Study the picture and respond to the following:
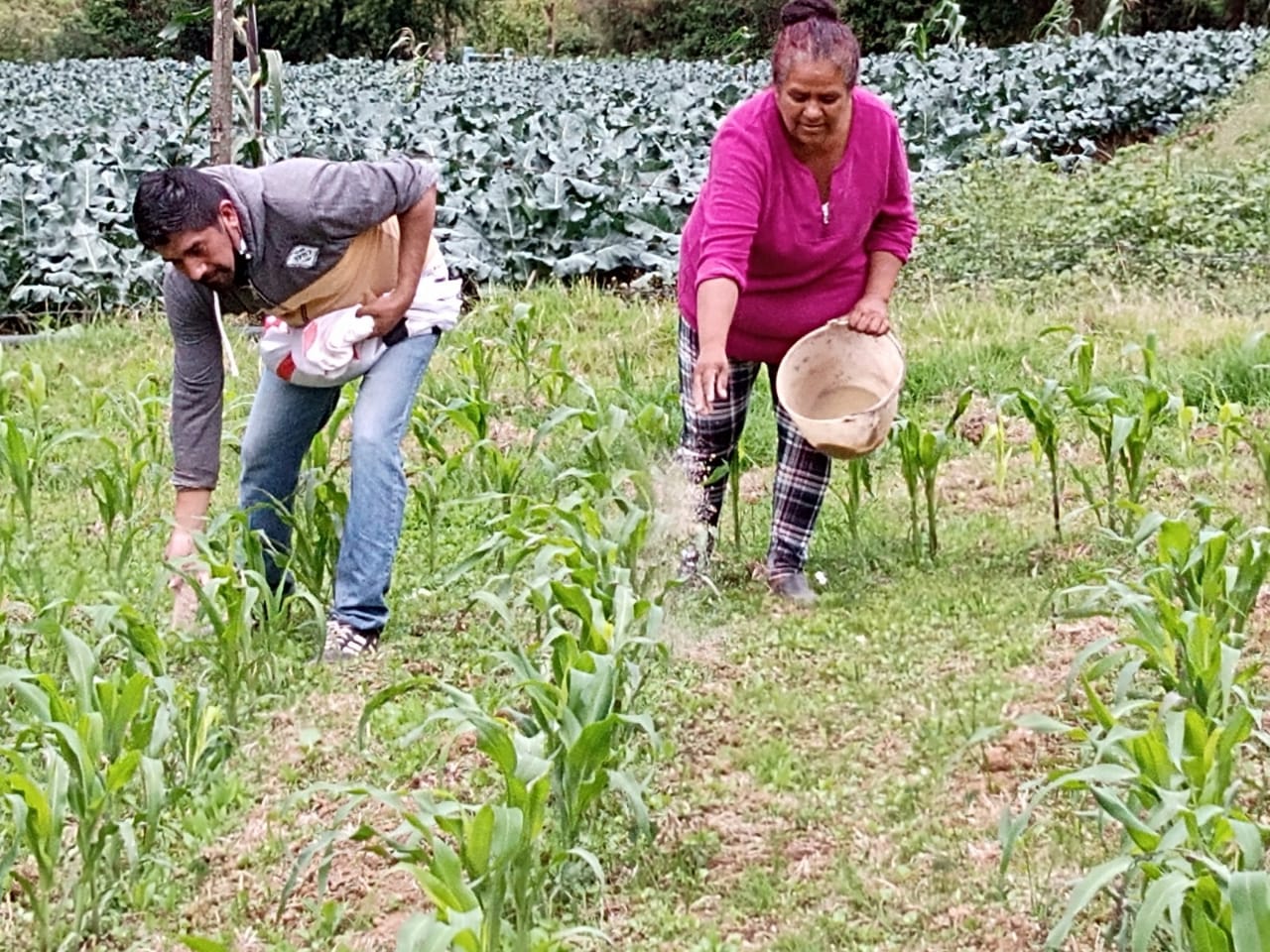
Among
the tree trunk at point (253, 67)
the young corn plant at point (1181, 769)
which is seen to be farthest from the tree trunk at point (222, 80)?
the young corn plant at point (1181, 769)

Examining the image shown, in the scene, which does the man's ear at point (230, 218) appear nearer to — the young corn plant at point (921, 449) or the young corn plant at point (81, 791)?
the young corn plant at point (81, 791)

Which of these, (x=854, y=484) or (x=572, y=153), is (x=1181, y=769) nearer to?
(x=854, y=484)

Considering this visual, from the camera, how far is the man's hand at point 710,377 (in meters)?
4.04

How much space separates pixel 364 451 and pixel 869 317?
4.26 ft

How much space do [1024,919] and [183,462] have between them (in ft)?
7.59

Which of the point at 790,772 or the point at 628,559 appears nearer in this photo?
the point at 790,772

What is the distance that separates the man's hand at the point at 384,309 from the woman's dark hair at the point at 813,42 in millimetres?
1038

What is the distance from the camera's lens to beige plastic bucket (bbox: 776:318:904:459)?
4363 millimetres

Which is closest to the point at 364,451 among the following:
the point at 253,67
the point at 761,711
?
the point at 761,711

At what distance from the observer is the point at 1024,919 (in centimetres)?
283

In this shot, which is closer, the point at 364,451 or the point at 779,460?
the point at 364,451

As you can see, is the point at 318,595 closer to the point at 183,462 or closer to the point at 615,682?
the point at 183,462

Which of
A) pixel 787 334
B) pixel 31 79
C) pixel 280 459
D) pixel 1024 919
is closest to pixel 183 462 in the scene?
pixel 280 459

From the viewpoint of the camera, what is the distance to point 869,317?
4.32m
